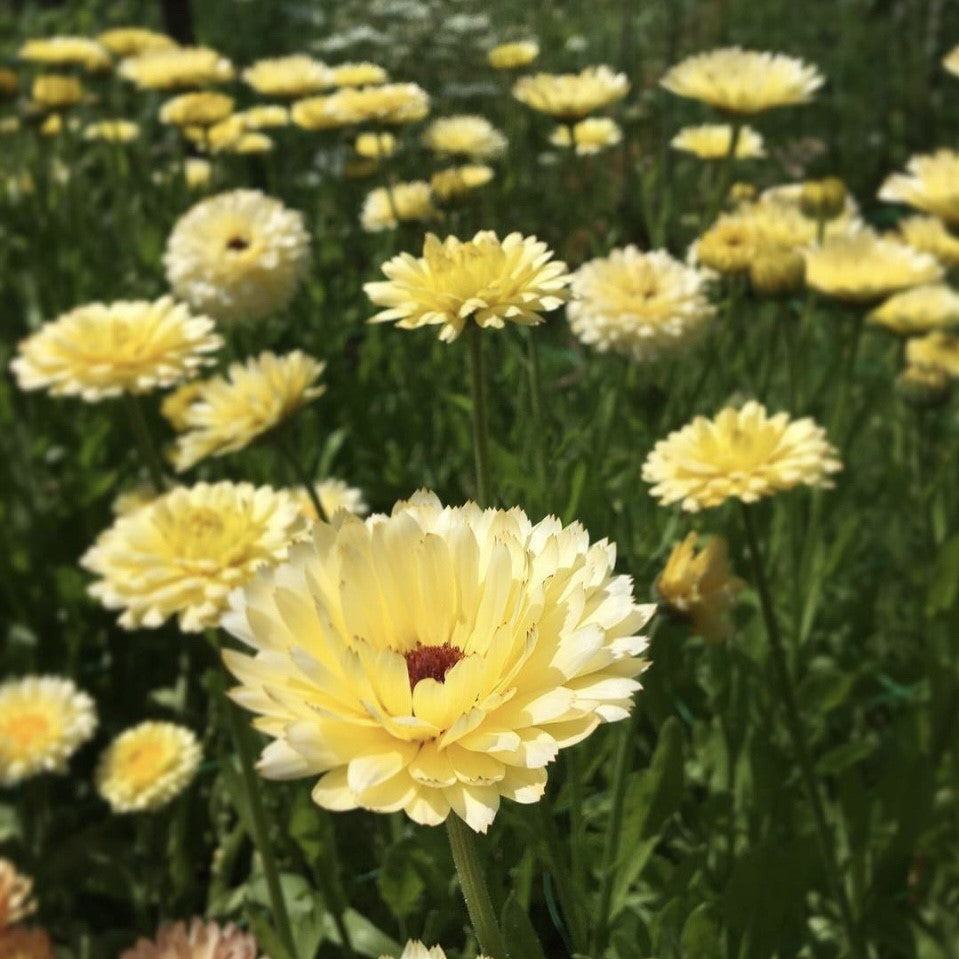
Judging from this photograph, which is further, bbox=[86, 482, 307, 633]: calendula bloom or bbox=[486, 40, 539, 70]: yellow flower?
bbox=[486, 40, 539, 70]: yellow flower

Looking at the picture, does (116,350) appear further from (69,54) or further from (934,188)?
(69,54)

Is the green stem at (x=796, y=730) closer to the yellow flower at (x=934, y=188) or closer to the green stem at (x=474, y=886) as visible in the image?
the green stem at (x=474, y=886)

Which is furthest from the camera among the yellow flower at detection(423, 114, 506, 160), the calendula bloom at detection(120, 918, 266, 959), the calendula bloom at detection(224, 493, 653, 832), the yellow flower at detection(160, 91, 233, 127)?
the yellow flower at detection(160, 91, 233, 127)

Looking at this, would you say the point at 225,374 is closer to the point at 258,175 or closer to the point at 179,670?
the point at 179,670

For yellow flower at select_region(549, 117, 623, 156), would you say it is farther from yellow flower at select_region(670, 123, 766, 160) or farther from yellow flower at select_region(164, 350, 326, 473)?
yellow flower at select_region(164, 350, 326, 473)

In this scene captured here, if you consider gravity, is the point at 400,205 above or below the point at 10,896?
above

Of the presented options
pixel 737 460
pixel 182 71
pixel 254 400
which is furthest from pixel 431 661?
pixel 182 71

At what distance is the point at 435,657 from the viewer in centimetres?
68

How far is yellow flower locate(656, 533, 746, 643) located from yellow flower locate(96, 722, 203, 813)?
87 cm

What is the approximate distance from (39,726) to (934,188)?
1567mm

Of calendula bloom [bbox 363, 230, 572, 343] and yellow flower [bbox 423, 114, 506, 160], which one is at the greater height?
calendula bloom [bbox 363, 230, 572, 343]

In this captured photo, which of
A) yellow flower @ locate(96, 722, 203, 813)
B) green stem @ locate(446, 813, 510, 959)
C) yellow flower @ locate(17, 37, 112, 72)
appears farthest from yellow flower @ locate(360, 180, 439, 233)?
yellow flower @ locate(17, 37, 112, 72)

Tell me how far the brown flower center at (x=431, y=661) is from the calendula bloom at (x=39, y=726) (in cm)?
117

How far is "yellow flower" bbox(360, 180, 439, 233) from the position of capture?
1758 millimetres
